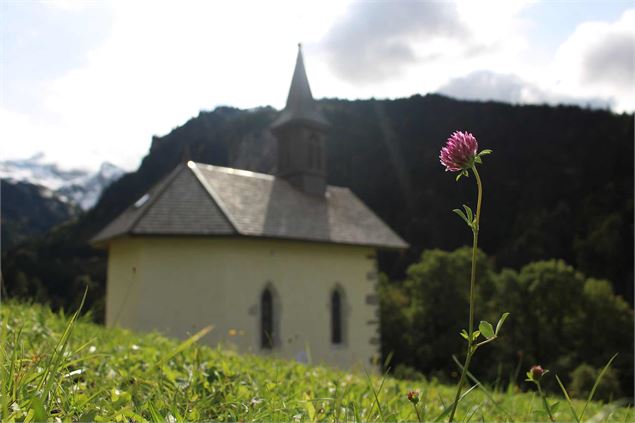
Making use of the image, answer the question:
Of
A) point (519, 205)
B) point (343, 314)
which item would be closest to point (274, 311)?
point (343, 314)

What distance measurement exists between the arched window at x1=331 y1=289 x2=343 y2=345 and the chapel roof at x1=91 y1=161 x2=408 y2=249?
5.37ft

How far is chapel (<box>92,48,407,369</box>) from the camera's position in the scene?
A: 13422mm

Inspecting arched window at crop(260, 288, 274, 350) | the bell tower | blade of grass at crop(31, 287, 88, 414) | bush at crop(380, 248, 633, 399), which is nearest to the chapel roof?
→ the bell tower

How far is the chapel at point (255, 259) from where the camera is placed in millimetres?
13422

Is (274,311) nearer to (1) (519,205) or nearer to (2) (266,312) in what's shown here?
(2) (266,312)

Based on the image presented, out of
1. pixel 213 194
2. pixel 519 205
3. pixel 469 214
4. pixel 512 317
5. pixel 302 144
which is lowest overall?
pixel 512 317

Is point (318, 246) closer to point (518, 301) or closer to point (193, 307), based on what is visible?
point (193, 307)

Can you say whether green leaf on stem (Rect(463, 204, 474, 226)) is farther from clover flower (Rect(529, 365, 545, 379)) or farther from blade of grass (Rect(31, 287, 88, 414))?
blade of grass (Rect(31, 287, 88, 414))

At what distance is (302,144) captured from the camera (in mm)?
18062

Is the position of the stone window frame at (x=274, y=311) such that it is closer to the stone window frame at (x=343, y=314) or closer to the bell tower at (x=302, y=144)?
the stone window frame at (x=343, y=314)

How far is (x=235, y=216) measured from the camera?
1393cm

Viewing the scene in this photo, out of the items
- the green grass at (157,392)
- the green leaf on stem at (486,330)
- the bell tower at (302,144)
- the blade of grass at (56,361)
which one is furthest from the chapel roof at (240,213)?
the green leaf on stem at (486,330)

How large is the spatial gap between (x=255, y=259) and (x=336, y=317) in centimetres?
327

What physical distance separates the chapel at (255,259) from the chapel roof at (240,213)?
39mm
